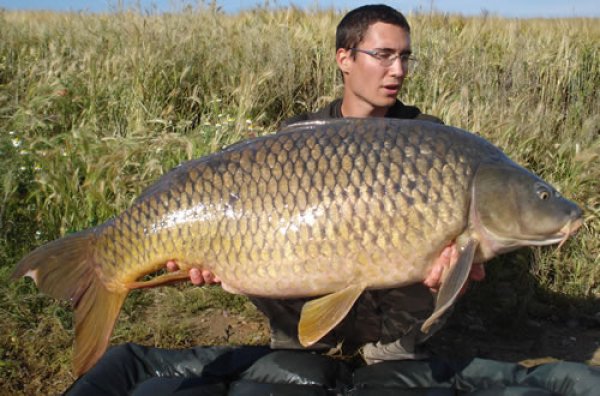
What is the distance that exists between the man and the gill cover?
57cm

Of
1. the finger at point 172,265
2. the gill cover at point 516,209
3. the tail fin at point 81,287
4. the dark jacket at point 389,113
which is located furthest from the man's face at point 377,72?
the tail fin at point 81,287

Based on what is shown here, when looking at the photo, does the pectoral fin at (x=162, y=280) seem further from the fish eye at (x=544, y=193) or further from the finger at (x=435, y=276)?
the fish eye at (x=544, y=193)

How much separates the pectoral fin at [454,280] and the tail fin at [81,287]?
2.70 feet

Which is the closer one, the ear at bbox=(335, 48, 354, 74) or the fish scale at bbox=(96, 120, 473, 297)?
the fish scale at bbox=(96, 120, 473, 297)

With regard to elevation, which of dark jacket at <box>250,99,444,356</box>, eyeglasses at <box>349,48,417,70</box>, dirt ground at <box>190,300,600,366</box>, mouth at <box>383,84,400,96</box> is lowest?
dirt ground at <box>190,300,600,366</box>

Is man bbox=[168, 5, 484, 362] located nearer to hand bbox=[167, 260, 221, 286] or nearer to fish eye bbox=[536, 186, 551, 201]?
hand bbox=[167, 260, 221, 286]

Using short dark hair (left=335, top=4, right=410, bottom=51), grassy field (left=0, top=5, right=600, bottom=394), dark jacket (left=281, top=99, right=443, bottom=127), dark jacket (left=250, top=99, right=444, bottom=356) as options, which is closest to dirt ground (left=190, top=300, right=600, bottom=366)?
grassy field (left=0, top=5, right=600, bottom=394)

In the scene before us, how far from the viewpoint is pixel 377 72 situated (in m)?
2.40

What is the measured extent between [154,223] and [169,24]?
3.37 meters

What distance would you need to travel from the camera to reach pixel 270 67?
4.60m

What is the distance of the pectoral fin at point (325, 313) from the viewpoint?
1.71 m

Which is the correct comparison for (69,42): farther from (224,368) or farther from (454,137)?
(454,137)

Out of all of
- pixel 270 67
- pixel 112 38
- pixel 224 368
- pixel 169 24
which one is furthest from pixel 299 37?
pixel 224 368

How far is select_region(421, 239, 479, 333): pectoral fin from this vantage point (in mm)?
1646
